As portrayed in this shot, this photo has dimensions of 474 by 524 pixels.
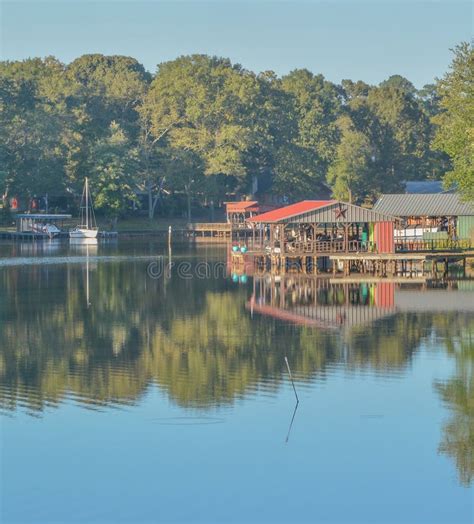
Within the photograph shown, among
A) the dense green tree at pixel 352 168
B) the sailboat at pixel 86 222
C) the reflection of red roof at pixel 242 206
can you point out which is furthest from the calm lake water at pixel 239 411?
the dense green tree at pixel 352 168

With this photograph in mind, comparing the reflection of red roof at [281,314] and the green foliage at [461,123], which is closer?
the reflection of red roof at [281,314]

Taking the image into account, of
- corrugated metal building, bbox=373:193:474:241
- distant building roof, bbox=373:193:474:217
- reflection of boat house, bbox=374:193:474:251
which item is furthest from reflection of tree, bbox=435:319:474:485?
distant building roof, bbox=373:193:474:217

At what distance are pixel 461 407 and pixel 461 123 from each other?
121ft

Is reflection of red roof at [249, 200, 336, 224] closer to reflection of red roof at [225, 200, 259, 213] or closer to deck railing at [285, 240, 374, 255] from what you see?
deck railing at [285, 240, 374, 255]

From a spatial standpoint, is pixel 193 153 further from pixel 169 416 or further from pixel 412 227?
pixel 169 416

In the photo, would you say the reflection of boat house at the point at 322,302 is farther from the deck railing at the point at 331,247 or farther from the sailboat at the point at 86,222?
the sailboat at the point at 86,222

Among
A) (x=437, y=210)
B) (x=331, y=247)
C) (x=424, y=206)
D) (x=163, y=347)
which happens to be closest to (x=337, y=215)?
(x=331, y=247)

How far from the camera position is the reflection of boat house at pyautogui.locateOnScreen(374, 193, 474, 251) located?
222ft

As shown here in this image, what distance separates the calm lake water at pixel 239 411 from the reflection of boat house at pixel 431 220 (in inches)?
719

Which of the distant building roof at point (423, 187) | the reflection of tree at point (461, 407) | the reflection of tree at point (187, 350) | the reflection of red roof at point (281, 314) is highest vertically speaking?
the distant building roof at point (423, 187)

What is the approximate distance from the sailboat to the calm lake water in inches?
2277

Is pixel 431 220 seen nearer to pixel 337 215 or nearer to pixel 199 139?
pixel 337 215

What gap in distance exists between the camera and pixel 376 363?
33281 mm

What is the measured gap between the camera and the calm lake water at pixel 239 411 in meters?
20.5
